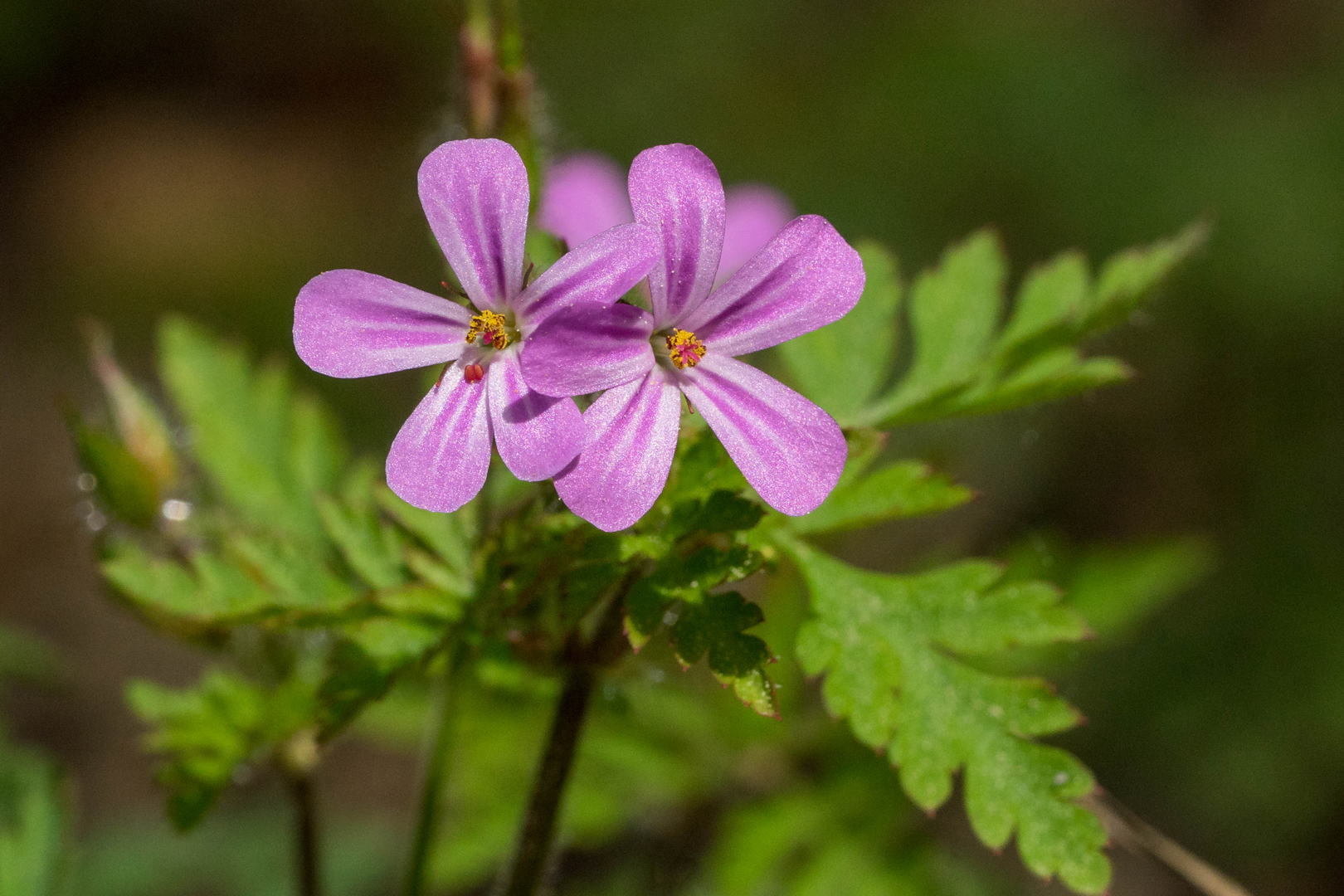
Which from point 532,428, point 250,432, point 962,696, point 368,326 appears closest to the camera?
point 532,428

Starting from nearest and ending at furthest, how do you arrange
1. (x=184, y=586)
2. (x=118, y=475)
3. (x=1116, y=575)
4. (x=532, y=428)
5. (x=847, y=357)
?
(x=532, y=428), (x=184, y=586), (x=847, y=357), (x=118, y=475), (x=1116, y=575)

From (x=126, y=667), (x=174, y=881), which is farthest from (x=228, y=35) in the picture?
(x=174, y=881)

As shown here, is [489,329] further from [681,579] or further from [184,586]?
[184,586]

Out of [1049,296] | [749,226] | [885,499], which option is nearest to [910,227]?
[749,226]

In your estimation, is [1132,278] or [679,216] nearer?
[679,216]

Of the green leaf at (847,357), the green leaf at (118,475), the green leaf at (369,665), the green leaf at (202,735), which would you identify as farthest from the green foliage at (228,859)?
the green leaf at (847,357)

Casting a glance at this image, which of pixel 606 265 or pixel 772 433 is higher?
pixel 606 265

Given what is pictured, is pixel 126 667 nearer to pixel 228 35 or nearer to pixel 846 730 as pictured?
pixel 846 730
